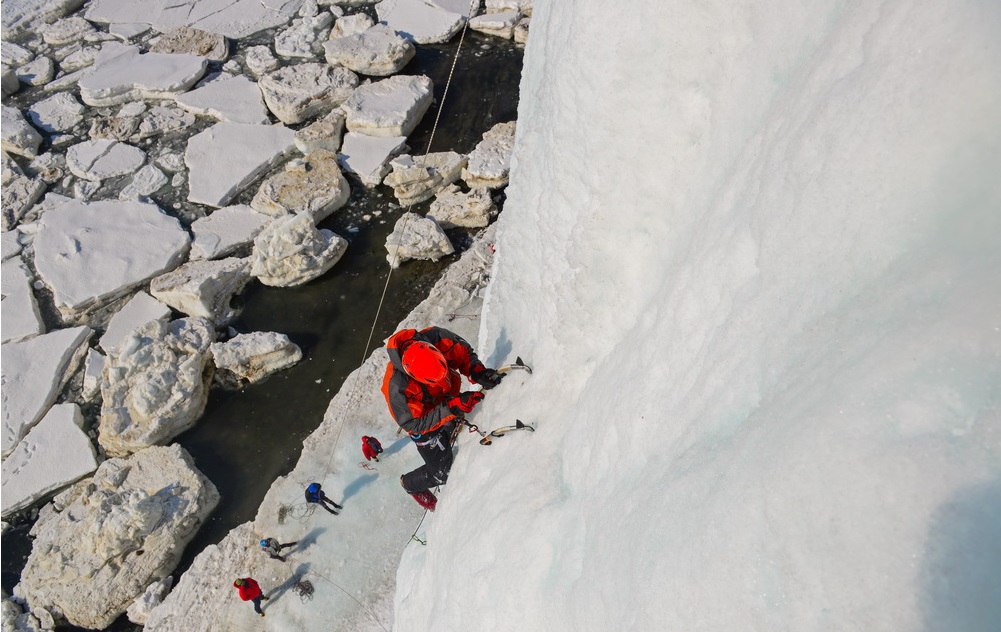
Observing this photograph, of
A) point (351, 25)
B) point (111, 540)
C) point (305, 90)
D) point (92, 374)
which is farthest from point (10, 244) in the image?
point (351, 25)

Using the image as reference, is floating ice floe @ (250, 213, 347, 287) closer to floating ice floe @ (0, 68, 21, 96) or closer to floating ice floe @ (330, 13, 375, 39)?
floating ice floe @ (330, 13, 375, 39)

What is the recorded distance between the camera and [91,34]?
1012cm

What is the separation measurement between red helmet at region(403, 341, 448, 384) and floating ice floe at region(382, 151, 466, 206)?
13.3ft

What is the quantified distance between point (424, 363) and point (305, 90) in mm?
6020

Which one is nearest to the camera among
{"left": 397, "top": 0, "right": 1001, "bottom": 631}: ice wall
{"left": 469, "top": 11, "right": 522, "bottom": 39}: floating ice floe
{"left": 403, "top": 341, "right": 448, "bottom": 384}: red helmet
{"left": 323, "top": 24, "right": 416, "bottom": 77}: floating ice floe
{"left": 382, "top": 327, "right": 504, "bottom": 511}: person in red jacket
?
{"left": 397, "top": 0, "right": 1001, "bottom": 631}: ice wall

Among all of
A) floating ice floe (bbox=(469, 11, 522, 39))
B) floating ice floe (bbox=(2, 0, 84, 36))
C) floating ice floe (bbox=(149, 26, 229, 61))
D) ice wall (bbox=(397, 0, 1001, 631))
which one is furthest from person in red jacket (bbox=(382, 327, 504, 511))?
floating ice floe (bbox=(2, 0, 84, 36))

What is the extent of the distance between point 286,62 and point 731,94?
8.04 metres

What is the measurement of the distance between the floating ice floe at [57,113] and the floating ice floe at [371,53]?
3300 mm

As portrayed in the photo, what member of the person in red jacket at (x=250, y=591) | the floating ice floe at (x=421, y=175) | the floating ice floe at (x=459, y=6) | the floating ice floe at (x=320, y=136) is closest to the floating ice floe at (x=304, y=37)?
the floating ice floe at (x=459, y=6)

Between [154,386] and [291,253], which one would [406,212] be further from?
[154,386]

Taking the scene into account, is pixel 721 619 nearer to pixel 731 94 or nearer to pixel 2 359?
pixel 731 94

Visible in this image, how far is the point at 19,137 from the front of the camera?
8.40 m

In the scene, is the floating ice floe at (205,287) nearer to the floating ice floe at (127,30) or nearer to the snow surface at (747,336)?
the snow surface at (747,336)

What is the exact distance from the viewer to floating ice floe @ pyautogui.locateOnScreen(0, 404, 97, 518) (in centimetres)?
576
